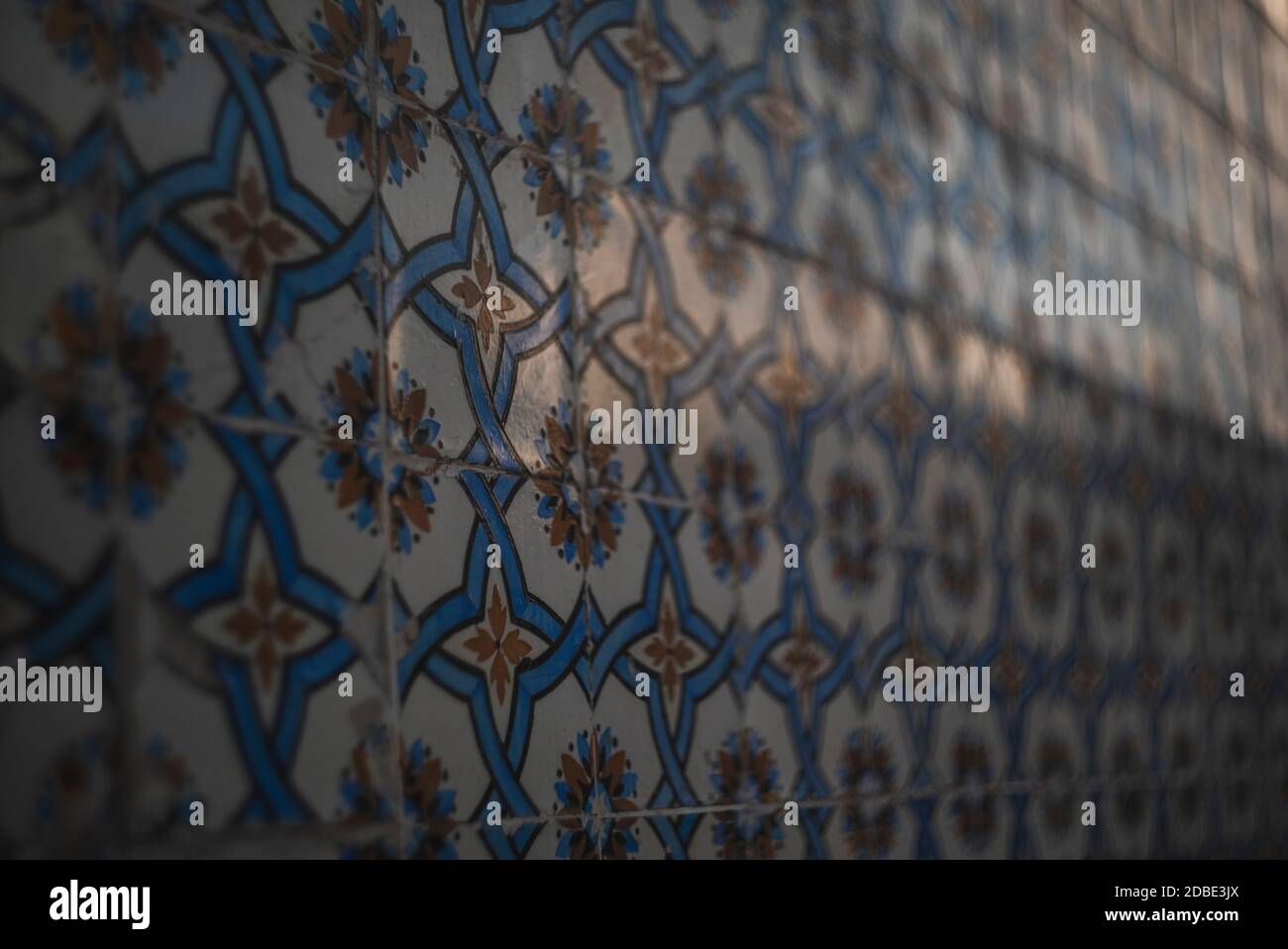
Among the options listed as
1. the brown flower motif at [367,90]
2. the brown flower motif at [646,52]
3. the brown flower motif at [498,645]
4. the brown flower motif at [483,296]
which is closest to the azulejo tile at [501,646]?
the brown flower motif at [498,645]

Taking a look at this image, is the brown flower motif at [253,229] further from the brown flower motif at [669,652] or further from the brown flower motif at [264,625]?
the brown flower motif at [669,652]

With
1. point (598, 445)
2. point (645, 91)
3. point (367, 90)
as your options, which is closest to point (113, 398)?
point (367, 90)

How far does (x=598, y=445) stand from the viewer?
3.60 ft

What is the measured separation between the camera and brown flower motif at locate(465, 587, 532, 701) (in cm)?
96

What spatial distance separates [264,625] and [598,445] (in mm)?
350

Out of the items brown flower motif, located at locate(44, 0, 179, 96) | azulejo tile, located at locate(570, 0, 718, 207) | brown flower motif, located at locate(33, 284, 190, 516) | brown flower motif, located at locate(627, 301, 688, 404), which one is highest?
azulejo tile, located at locate(570, 0, 718, 207)

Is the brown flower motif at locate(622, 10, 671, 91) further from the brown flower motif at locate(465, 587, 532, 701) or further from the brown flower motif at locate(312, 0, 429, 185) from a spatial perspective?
the brown flower motif at locate(465, 587, 532, 701)

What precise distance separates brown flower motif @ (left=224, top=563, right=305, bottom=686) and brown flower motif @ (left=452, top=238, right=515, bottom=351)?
10.2 inches

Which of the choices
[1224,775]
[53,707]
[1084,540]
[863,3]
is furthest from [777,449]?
[1224,775]

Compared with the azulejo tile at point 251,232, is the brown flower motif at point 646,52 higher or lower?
higher

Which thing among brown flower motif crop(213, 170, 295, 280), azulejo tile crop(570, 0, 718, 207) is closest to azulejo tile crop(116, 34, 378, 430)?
brown flower motif crop(213, 170, 295, 280)

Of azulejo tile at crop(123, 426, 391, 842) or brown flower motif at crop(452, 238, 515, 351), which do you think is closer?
azulejo tile at crop(123, 426, 391, 842)

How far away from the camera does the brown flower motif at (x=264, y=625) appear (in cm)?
80
